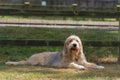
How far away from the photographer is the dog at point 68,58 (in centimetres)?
945

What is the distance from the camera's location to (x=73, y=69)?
9.52m

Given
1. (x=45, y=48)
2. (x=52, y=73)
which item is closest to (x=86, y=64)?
(x=52, y=73)

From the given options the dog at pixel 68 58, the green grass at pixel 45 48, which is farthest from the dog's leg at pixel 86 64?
the green grass at pixel 45 48

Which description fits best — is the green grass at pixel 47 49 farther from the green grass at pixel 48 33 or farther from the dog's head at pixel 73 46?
the dog's head at pixel 73 46

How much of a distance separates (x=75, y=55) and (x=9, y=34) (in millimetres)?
4663

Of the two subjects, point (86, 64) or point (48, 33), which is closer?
point (86, 64)

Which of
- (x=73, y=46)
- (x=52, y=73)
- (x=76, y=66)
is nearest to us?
(x=52, y=73)

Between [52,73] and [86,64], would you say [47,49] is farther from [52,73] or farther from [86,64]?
[52,73]

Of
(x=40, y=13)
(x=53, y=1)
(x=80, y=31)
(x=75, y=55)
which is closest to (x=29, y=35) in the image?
(x=80, y=31)

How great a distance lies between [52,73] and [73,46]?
0.87 m

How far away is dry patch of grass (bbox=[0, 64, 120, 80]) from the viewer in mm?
8352

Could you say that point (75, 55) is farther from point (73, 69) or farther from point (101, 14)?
point (101, 14)

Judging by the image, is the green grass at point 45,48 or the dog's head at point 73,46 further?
the green grass at point 45,48

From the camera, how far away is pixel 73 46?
9383 mm
